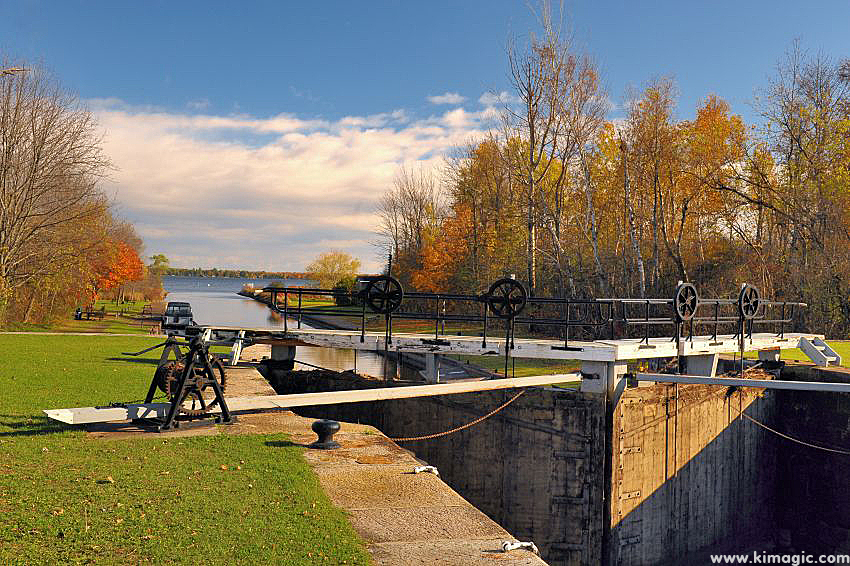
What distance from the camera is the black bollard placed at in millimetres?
9461

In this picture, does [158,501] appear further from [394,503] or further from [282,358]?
[282,358]

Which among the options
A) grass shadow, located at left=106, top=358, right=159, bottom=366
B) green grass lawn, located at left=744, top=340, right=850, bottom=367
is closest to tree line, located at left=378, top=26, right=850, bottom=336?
green grass lawn, located at left=744, top=340, right=850, bottom=367

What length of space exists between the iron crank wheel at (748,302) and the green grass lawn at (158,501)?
11870 millimetres

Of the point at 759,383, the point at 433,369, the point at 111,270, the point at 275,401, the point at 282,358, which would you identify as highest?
the point at 111,270

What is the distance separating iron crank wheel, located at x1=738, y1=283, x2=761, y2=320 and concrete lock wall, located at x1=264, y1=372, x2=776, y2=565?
2.15m

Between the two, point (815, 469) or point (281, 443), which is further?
point (815, 469)

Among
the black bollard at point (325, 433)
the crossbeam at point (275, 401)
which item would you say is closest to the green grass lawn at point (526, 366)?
the crossbeam at point (275, 401)

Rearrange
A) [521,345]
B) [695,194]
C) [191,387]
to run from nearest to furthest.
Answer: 1. [191,387]
2. [521,345]
3. [695,194]

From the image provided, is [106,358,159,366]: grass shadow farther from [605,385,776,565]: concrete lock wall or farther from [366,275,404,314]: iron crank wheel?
[605,385,776,565]: concrete lock wall

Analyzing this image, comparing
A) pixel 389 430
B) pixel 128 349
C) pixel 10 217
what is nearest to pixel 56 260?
pixel 10 217

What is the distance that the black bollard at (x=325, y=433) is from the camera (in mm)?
9461

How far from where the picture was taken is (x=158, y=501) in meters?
6.89

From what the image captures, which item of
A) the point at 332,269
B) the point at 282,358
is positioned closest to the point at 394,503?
the point at 282,358

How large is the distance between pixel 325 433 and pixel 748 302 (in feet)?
39.7
